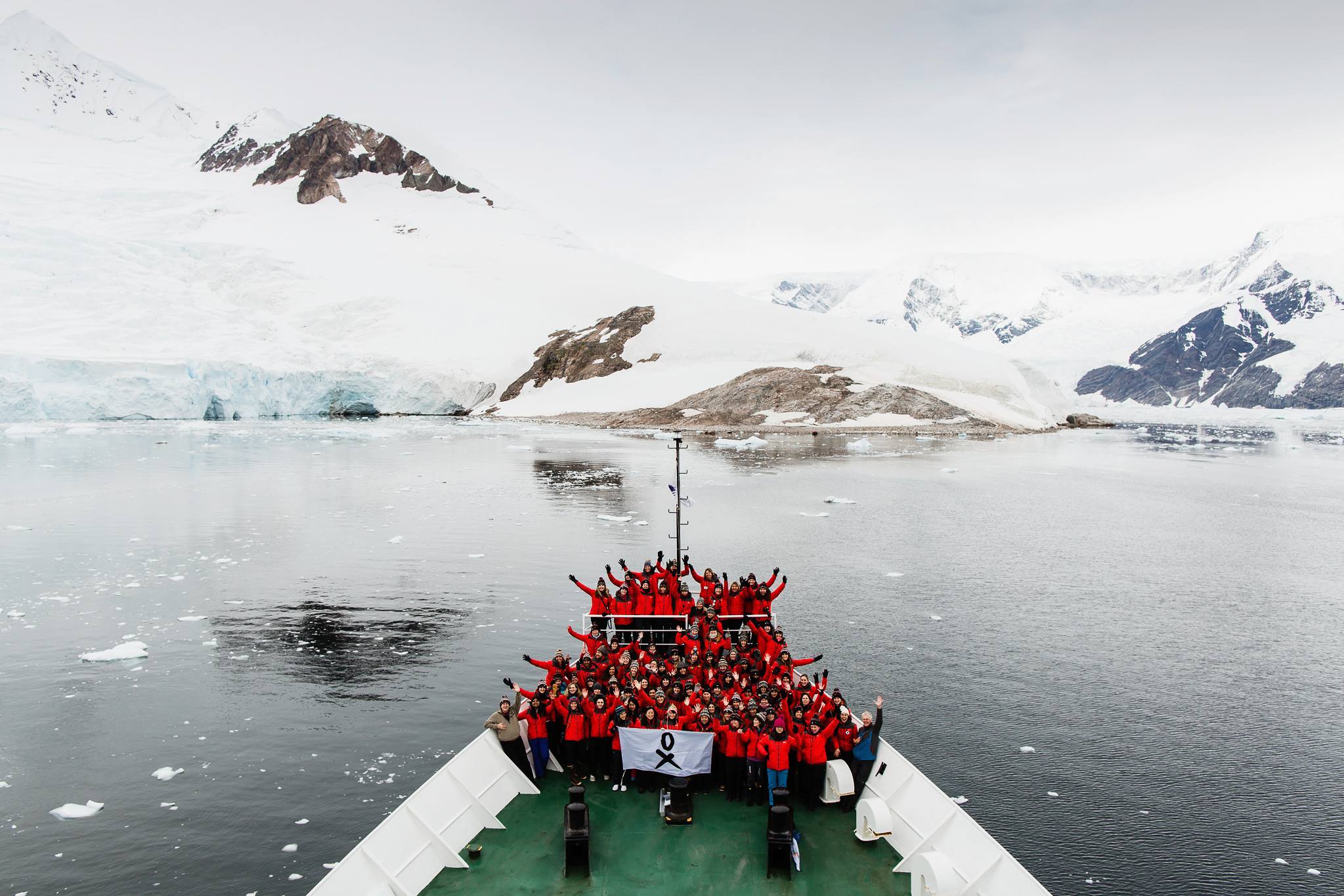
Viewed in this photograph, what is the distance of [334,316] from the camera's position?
13062cm

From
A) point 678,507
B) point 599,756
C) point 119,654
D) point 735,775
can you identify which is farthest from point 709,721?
point 119,654

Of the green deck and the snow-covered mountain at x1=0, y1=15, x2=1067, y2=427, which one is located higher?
the snow-covered mountain at x1=0, y1=15, x2=1067, y2=427

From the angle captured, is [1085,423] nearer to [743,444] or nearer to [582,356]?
[743,444]

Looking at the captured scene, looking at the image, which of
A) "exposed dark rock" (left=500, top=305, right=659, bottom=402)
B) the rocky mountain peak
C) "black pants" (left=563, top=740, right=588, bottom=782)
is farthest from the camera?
the rocky mountain peak

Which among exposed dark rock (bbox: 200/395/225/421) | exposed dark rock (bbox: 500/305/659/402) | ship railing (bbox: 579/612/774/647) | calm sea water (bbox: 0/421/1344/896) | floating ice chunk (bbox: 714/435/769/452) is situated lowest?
calm sea water (bbox: 0/421/1344/896)

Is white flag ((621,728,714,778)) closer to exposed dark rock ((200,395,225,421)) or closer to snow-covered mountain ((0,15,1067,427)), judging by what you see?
snow-covered mountain ((0,15,1067,427))

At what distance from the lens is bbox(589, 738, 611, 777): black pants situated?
42.9 ft

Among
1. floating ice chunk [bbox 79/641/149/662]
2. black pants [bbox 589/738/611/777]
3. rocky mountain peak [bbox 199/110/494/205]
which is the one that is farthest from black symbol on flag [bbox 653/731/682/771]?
rocky mountain peak [bbox 199/110/494/205]

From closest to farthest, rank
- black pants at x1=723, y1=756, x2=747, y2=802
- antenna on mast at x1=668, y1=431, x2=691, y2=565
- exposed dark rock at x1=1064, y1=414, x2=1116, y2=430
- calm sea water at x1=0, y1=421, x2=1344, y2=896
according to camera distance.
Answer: black pants at x1=723, y1=756, x2=747, y2=802, calm sea water at x1=0, y1=421, x2=1344, y2=896, antenna on mast at x1=668, y1=431, x2=691, y2=565, exposed dark rock at x1=1064, y1=414, x2=1116, y2=430

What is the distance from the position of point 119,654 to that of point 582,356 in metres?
113

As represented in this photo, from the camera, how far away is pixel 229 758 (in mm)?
14820

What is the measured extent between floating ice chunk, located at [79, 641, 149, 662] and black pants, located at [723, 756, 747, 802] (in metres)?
15.9

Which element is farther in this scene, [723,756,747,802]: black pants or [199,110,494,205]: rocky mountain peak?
[199,110,494,205]: rocky mountain peak

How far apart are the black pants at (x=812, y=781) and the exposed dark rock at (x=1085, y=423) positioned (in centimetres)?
13161
